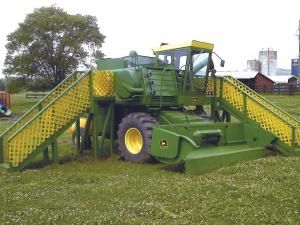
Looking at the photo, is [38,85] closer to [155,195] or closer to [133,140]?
[133,140]

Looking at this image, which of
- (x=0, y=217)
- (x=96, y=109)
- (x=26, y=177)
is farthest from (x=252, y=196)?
(x=96, y=109)

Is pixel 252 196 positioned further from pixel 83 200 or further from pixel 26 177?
pixel 26 177

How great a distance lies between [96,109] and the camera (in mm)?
12414

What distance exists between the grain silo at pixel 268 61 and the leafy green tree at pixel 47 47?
57628 mm

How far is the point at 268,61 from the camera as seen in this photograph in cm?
10100

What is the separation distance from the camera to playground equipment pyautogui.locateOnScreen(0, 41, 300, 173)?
10.5 meters

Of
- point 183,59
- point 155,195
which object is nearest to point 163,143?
point 155,195

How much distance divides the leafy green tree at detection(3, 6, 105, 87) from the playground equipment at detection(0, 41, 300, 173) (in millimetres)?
37996

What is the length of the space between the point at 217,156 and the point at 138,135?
8.13 ft

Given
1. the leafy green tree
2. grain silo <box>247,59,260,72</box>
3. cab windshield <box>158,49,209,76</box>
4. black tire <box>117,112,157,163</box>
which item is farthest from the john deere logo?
grain silo <box>247,59,260,72</box>

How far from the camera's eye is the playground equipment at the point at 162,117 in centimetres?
1045

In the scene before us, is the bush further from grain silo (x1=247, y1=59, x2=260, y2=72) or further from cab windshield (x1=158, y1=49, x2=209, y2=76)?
grain silo (x1=247, y1=59, x2=260, y2=72)

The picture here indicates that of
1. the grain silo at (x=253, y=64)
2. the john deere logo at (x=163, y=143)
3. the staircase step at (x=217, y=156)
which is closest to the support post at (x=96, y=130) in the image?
the john deere logo at (x=163, y=143)

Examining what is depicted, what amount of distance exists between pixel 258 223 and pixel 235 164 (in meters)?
4.13
